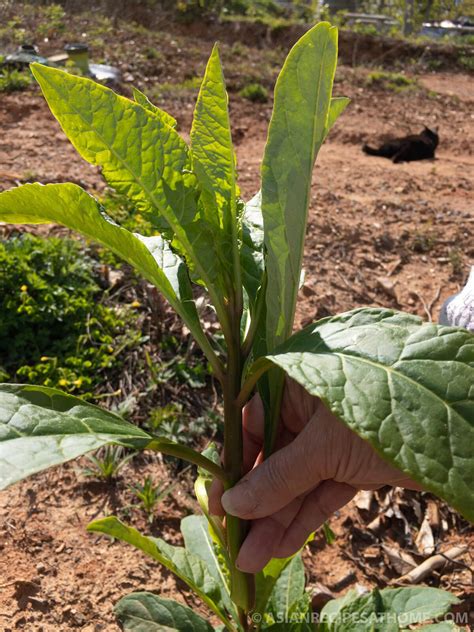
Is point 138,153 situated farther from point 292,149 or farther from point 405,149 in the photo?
point 405,149

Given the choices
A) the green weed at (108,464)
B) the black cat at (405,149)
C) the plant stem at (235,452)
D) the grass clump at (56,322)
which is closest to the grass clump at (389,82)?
the black cat at (405,149)

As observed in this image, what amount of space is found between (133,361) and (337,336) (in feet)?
7.16

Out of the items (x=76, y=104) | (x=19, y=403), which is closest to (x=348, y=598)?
(x=19, y=403)

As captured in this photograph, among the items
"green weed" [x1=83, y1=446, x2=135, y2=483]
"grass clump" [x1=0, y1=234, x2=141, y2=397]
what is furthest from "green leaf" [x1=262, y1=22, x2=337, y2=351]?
"grass clump" [x1=0, y1=234, x2=141, y2=397]

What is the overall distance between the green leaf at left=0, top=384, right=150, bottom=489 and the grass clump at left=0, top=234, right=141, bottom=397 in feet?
5.57

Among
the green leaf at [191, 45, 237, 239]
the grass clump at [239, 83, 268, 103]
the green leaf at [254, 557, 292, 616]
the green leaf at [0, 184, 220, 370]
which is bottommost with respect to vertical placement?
the green leaf at [254, 557, 292, 616]

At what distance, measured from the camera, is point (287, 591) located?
1948mm

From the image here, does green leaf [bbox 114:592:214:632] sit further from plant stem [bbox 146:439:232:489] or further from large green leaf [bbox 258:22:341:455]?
large green leaf [bbox 258:22:341:455]

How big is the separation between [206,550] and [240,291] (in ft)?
3.65

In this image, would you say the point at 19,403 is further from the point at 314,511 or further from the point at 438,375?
the point at 314,511

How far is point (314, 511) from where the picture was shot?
1696 mm

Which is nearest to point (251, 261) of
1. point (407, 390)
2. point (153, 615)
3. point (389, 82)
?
point (407, 390)

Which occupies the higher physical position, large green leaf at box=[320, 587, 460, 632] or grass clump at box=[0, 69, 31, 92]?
grass clump at box=[0, 69, 31, 92]

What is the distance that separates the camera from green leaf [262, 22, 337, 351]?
1.11m
